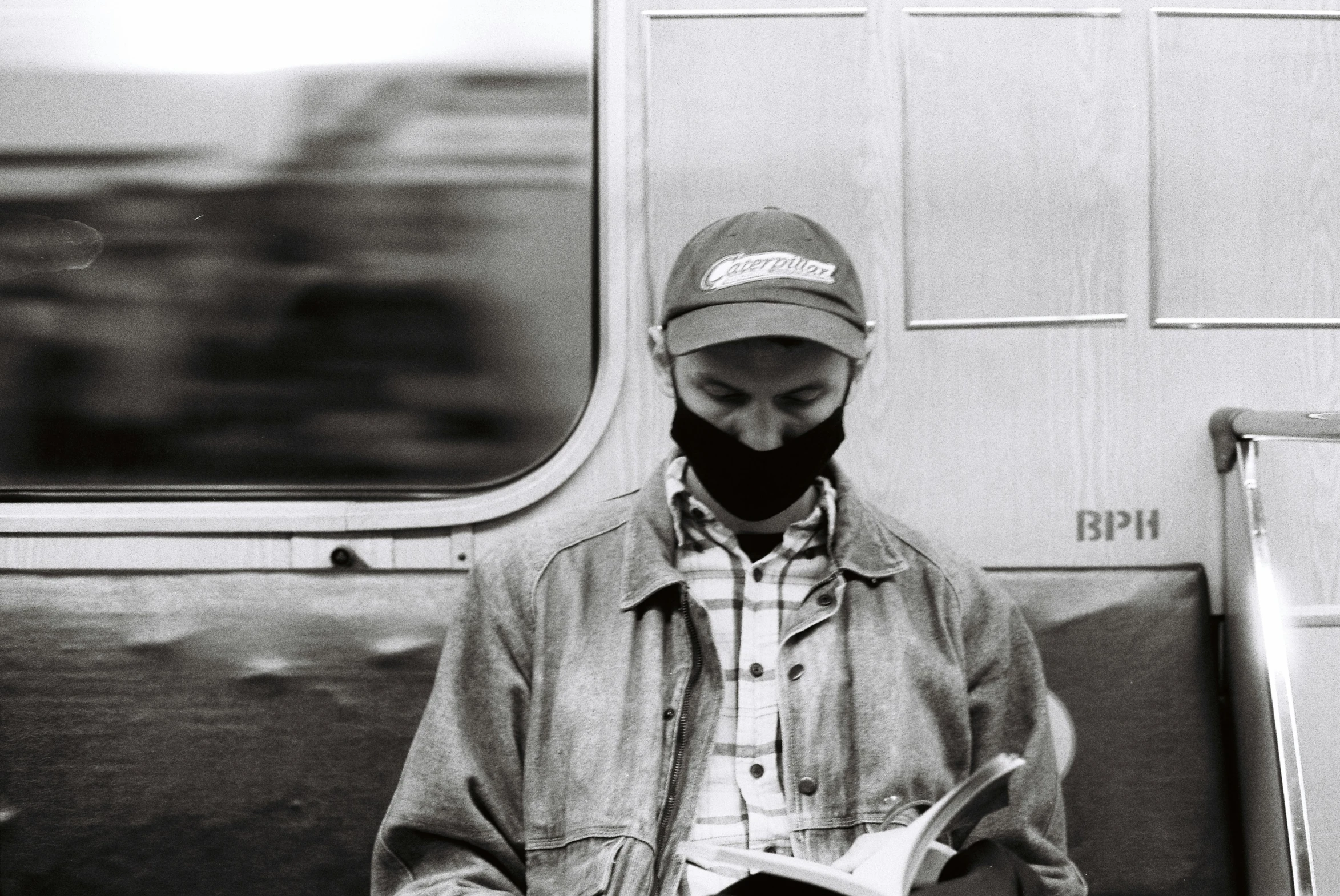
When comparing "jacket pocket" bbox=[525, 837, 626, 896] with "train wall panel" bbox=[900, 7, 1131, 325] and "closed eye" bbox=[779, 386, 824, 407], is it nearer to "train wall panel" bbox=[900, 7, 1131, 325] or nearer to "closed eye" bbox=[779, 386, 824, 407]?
"closed eye" bbox=[779, 386, 824, 407]

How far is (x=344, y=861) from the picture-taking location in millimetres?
2154

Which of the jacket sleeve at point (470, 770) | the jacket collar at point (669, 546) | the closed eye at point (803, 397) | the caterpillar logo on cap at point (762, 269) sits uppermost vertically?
the caterpillar logo on cap at point (762, 269)

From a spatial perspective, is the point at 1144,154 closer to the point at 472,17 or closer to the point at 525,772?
the point at 472,17

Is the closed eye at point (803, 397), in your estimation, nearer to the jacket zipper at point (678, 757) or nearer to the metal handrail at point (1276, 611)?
the jacket zipper at point (678, 757)

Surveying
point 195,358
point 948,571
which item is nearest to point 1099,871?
point 948,571

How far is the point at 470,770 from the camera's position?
162 centimetres

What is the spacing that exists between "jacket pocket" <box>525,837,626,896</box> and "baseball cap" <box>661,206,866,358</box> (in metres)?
0.71

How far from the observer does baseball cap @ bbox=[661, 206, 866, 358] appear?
1622mm

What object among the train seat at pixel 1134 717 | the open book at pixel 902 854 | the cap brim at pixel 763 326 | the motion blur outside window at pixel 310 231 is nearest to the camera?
the open book at pixel 902 854

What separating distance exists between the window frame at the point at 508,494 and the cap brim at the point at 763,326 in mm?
637

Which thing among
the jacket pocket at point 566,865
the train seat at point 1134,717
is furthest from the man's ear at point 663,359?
the train seat at point 1134,717

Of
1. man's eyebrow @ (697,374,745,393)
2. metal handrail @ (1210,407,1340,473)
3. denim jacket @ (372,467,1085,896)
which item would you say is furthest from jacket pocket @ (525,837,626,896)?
metal handrail @ (1210,407,1340,473)

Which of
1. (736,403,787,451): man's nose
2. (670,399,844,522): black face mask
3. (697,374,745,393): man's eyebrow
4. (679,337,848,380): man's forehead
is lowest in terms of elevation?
(670,399,844,522): black face mask

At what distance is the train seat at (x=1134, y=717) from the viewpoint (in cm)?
219
